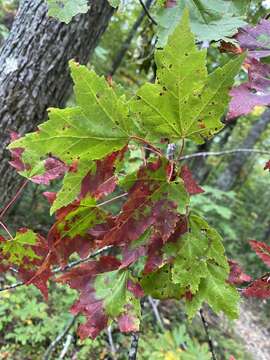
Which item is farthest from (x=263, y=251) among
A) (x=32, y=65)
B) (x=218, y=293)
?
(x=32, y=65)

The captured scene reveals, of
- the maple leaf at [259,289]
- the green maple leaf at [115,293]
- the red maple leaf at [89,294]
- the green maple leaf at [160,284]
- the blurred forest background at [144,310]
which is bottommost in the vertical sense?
the blurred forest background at [144,310]

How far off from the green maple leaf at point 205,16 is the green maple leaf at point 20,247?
55cm

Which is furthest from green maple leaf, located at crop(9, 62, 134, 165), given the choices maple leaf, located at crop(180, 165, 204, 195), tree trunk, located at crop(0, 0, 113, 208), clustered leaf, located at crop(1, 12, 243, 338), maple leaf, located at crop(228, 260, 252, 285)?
tree trunk, located at crop(0, 0, 113, 208)

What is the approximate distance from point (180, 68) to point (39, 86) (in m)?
1.57

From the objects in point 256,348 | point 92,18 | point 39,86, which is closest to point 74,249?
point 39,86

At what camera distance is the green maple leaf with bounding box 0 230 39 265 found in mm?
941

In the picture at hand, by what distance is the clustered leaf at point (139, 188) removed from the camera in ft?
2.01

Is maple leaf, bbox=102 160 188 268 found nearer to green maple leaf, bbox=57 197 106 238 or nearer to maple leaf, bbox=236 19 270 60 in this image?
green maple leaf, bbox=57 197 106 238

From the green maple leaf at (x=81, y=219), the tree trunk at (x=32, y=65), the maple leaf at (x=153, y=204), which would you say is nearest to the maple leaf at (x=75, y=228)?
the green maple leaf at (x=81, y=219)

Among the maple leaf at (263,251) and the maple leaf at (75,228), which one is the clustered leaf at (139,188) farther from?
the maple leaf at (263,251)

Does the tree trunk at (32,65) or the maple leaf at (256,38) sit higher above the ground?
the maple leaf at (256,38)

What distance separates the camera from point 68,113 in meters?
0.63

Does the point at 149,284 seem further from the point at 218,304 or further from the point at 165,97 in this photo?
the point at 165,97

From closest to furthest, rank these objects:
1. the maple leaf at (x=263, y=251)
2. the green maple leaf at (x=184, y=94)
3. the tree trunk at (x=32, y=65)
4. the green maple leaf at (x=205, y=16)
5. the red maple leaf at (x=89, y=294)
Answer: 1. the green maple leaf at (x=184, y=94)
2. the green maple leaf at (x=205, y=16)
3. the red maple leaf at (x=89, y=294)
4. the maple leaf at (x=263, y=251)
5. the tree trunk at (x=32, y=65)
